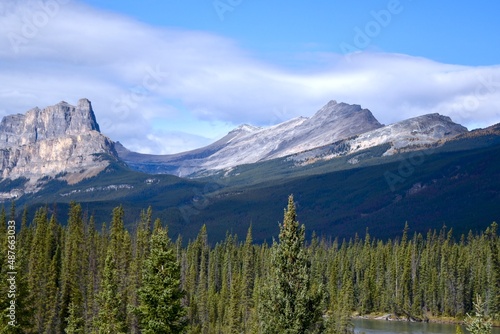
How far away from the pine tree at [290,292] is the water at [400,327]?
97522 mm

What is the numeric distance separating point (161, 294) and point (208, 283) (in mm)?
138280

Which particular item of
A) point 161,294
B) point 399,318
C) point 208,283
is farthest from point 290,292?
point 208,283

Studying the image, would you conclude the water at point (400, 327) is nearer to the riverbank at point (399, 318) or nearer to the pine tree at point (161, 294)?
the riverbank at point (399, 318)

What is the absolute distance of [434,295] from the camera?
173 metres

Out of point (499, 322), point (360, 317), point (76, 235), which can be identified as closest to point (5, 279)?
point (76, 235)

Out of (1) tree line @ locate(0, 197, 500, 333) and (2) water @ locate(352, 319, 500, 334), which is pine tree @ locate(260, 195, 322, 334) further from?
(2) water @ locate(352, 319, 500, 334)

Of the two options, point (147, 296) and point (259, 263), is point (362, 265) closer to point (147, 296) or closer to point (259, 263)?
point (259, 263)

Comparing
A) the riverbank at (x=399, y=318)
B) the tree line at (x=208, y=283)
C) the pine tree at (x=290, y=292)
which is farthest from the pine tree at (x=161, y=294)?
the riverbank at (x=399, y=318)

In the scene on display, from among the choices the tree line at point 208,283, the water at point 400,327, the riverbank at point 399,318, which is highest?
the tree line at point 208,283

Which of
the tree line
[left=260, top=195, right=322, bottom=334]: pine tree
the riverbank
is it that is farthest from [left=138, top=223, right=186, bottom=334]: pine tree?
the riverbank

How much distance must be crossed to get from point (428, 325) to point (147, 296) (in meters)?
124

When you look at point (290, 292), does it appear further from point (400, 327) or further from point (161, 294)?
point (400, 327)

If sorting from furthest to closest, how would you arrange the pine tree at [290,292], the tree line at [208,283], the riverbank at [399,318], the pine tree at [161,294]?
the riverbank at [399,318] < the pine tree at [161,294] < the tree line at [208,283] < the pine tree at [290,292]

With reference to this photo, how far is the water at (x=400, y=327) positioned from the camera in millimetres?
138250
